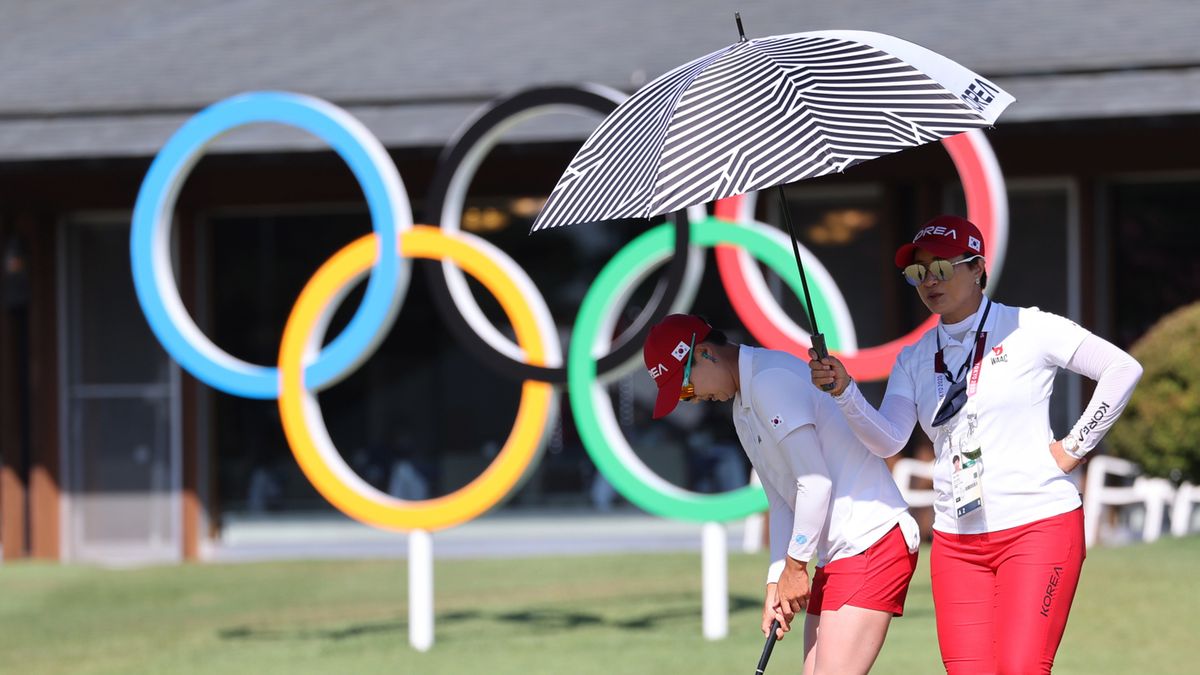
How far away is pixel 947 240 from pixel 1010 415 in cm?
52

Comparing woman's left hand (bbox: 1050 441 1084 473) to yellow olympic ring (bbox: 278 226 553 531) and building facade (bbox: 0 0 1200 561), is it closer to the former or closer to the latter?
yellow olympic ring (bbox: 278 226 553 531)

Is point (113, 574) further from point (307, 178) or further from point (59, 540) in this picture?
point (307, 178)

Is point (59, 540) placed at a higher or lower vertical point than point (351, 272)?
lower

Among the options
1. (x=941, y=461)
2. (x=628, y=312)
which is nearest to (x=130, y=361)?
(x=628, y=312)

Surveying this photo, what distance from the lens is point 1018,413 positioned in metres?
4.35

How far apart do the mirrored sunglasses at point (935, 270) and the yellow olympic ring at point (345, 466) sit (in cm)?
462

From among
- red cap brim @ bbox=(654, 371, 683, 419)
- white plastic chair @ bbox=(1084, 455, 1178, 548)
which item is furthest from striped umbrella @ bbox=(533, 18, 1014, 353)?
white plastic chair @ bbox=(1084, 455, 1178, 548)

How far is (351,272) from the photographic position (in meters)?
9.16

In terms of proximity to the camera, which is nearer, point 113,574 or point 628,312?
point 113,574

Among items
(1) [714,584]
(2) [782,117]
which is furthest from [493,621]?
(2) [782,117]

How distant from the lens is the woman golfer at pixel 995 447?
168 inches

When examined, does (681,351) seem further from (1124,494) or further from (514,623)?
(1124,494)

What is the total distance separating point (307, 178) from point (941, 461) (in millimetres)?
10811

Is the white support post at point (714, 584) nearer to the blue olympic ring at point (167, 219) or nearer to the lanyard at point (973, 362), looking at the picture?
the blue olympic ring at point (167, 219)
